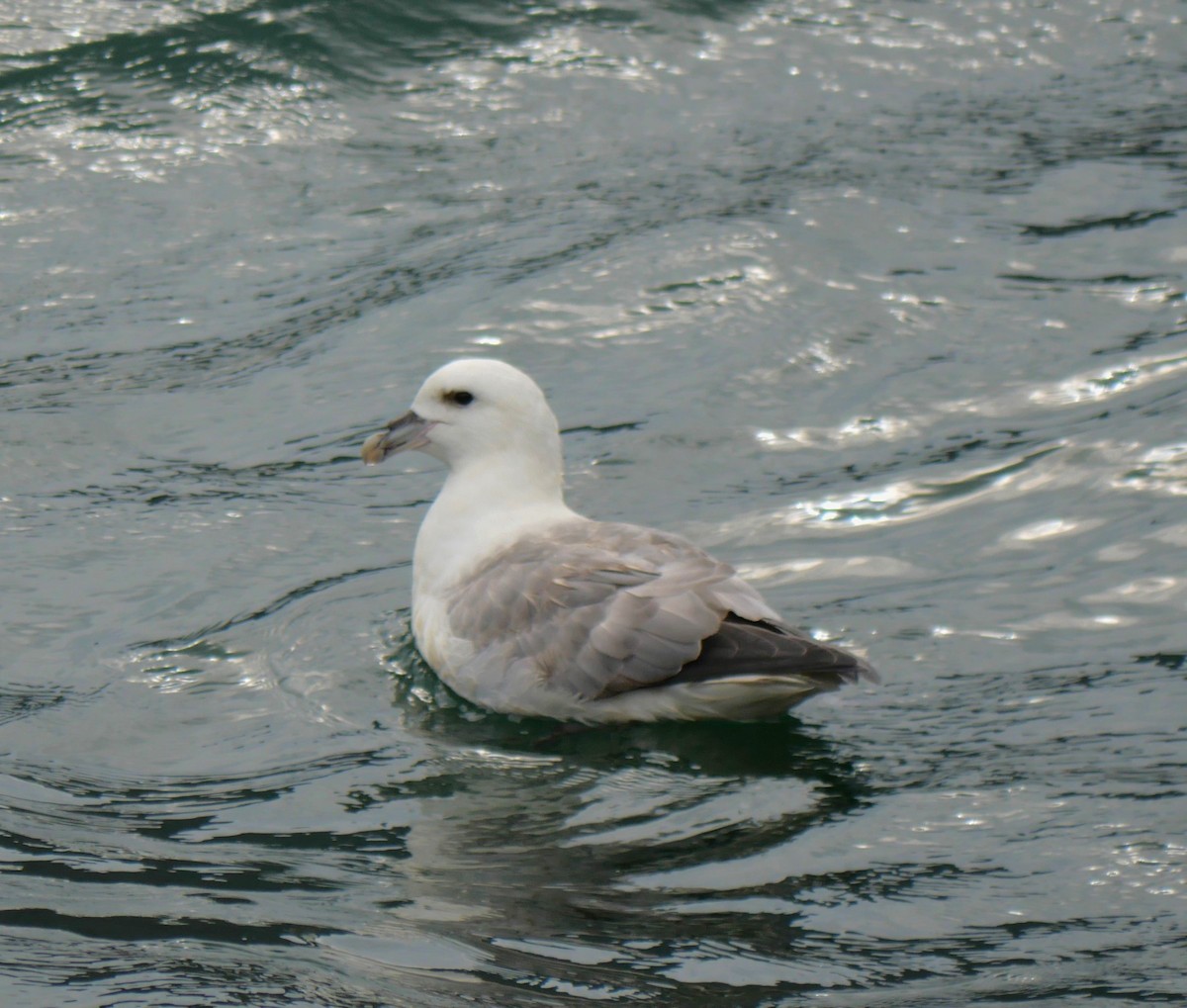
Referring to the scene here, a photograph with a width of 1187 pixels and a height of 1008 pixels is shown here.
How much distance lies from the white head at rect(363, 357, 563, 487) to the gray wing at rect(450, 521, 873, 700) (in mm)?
453

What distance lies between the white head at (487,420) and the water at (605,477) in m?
0.63

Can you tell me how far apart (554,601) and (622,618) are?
0.27 metres

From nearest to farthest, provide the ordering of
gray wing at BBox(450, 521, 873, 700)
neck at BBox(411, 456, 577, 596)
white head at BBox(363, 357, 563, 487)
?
gray wing at BBox(450, 521, 873, 700), neck at BBox(411, 456, 577, 596), white head at BBox(363, 357, 563, 487)

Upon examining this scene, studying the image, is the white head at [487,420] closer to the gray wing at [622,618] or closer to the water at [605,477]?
the gray wing at [622,618]

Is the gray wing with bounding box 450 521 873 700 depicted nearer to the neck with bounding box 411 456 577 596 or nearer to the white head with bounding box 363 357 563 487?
the neck with bounding box 411 456 577 596

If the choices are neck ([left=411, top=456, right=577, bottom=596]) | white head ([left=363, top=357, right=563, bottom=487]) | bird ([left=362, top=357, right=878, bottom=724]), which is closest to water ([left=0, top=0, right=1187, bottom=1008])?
bird ([left=362, top=357, right=878, bottom=724])

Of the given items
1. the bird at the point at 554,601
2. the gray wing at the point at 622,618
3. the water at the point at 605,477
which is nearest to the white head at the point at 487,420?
the bird at the point at 554,601

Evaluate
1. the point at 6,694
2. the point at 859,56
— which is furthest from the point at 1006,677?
the point at 859,56

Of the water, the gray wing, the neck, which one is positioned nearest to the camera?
the water

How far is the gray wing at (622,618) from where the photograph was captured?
4.95m

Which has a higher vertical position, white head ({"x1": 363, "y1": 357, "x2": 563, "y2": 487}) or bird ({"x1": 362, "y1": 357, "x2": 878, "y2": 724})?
white head ({"x1": 363, "y1": 357, "x2": 563, "y2": 487})

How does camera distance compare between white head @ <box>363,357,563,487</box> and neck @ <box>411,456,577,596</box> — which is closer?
neck @ <box>411,456,577,596</box>

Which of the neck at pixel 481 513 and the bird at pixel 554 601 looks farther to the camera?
the neck at pixel 481 513

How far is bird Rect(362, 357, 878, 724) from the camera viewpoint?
501cm
